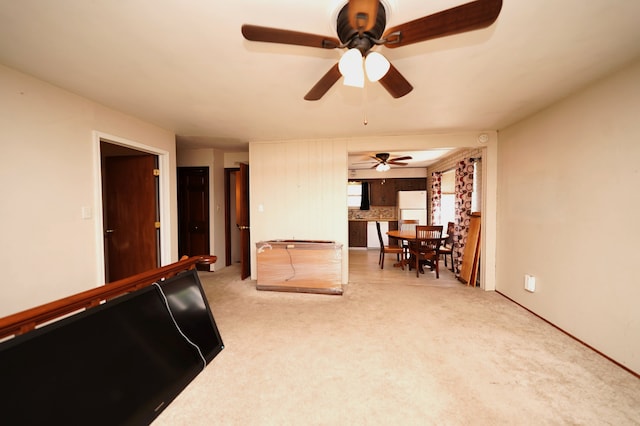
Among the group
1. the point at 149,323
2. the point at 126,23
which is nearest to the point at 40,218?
the point at 149,323

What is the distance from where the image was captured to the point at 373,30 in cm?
122

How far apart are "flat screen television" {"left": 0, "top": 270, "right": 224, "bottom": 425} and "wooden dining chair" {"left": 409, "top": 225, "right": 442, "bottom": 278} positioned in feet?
11.3

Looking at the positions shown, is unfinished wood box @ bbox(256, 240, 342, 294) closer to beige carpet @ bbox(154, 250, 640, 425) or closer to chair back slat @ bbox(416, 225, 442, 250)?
beige carpet @ bbox(154, 250, 640, 425)

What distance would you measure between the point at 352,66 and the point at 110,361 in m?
2.19

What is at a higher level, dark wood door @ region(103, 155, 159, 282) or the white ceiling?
the white ceiling

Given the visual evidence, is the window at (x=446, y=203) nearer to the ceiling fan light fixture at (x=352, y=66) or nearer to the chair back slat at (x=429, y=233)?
the chair back slat at (x=429, y=233)

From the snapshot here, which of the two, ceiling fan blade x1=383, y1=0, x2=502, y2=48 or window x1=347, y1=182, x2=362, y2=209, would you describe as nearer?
ceiling fan blade x1=383, y1=0, x2=502, y2=48

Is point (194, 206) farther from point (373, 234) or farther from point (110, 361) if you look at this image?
point (373, 234)

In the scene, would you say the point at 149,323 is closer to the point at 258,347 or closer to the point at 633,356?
the point at 258,347

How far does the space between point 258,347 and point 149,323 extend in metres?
0.92

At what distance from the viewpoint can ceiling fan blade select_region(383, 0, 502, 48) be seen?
102 centimetres

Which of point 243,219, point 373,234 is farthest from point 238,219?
point 373,234

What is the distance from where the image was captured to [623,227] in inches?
73.9

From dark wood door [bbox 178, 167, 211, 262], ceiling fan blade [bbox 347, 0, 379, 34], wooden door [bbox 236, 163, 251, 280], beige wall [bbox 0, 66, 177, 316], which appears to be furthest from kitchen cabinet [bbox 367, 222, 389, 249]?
ceiling fan blade [bbox 347, 0, 379, 34]
